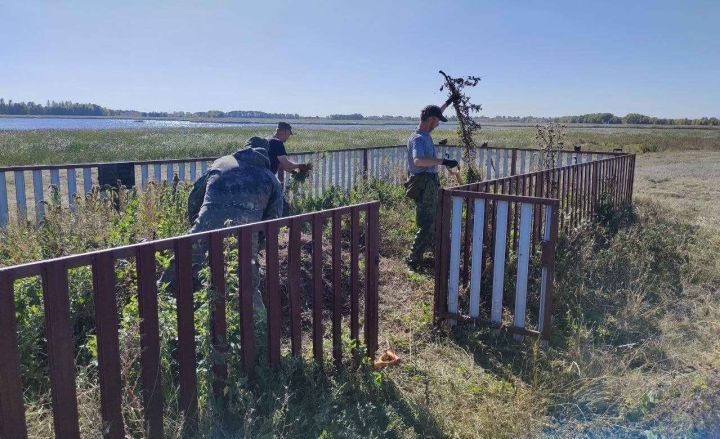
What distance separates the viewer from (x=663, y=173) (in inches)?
714

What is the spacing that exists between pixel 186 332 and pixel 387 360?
1546mm

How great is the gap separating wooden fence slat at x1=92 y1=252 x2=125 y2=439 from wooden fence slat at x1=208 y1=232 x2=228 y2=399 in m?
0.50

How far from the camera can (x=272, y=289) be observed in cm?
289

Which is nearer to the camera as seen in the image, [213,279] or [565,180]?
[213,279]

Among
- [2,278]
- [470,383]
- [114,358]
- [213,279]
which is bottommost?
[470,383]

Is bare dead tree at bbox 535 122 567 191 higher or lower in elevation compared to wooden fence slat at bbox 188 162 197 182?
higher

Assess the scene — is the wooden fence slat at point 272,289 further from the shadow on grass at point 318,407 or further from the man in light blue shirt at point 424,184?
the man in light blue shirt at point 424,184

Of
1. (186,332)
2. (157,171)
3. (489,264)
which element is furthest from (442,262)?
(157,171)

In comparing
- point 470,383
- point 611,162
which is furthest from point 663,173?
point 470,383

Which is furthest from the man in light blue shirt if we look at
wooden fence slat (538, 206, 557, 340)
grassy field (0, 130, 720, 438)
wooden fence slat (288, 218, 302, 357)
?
wooden fence slat (288, 218, 302, 357)

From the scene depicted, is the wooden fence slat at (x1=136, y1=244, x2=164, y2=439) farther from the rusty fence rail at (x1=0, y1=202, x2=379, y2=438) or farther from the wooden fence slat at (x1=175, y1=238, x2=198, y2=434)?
the wooden fence slat at (x1=175, y1=238, x2=198, y2=434)

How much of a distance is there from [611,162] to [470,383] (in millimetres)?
5644

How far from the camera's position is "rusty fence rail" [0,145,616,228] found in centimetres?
662

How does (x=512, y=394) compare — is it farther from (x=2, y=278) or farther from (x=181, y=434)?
(x=2, y=278)
